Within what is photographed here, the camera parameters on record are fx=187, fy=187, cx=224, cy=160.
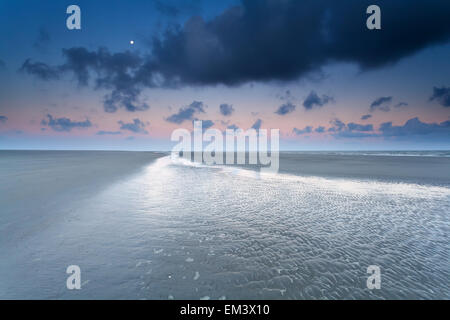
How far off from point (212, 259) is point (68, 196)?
1267cm

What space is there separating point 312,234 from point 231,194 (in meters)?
7.67

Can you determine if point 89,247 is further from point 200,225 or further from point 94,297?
point 200,225

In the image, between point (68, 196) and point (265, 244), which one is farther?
point (68, 196)

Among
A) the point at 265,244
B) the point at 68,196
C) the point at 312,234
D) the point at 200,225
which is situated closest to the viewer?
the point at 265,244

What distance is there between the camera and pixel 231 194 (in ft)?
48.9

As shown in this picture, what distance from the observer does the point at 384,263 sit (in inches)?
232

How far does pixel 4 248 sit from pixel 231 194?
460 inches

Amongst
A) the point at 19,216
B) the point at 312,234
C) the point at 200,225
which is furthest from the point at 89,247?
the point at 312,234

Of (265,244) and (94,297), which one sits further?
(265,244)

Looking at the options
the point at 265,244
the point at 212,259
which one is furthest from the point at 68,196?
the point at 265,244

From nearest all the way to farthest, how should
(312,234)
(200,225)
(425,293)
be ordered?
(425,293) → (312,234) → (200,225)
